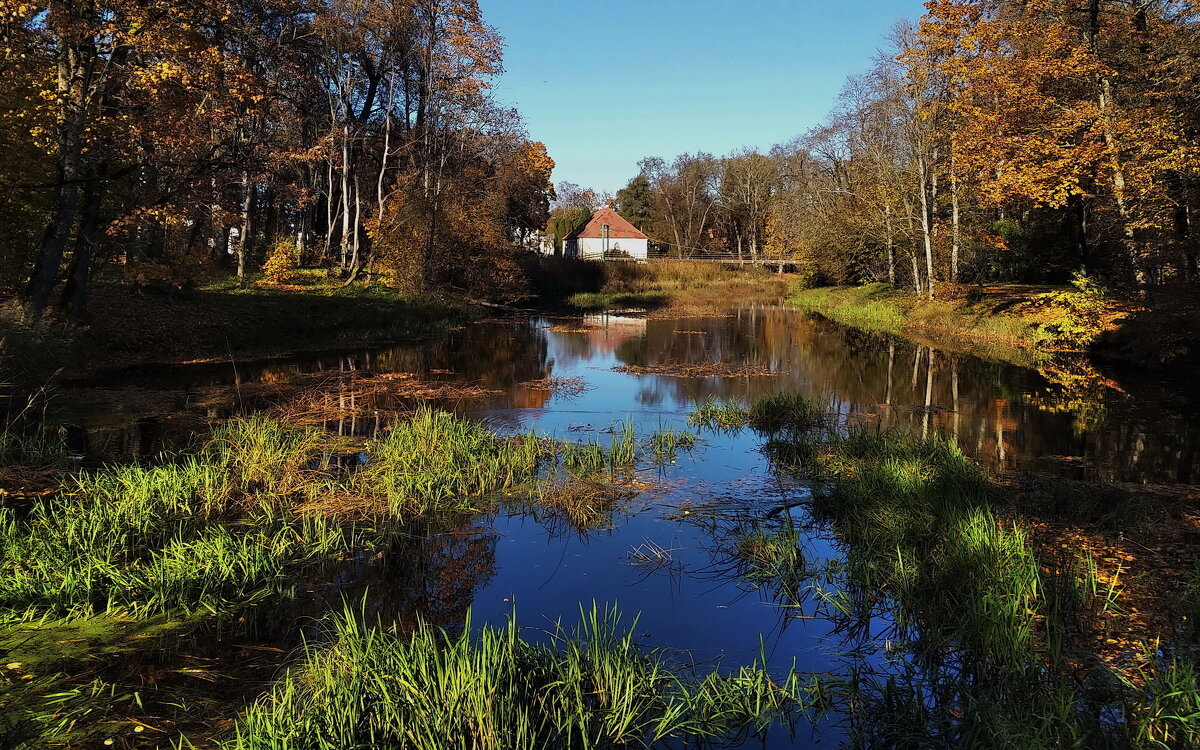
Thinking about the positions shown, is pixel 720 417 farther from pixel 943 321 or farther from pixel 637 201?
pixel 637 201

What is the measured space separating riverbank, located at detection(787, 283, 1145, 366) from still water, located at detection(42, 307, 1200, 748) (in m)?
1.45

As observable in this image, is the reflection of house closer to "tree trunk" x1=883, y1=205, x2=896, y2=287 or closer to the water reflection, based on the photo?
"tree trunk" x1=883, y1=205, x2=896, y2=287

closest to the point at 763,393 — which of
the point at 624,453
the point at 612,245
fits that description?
the point at 624,453

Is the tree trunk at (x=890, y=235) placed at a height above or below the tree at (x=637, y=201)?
below

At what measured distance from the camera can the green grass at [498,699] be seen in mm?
3422

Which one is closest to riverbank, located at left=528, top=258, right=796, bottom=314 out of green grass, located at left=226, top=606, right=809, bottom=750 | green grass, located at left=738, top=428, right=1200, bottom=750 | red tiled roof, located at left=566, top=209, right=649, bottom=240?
red tiled roof, located at left=566, top=209, right=649, bottom=240

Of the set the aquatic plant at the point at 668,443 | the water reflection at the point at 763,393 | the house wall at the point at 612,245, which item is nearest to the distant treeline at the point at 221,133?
the water reflection at the point at 763,393

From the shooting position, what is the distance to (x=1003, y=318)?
74.1ft

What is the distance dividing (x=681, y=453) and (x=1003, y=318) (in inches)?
673

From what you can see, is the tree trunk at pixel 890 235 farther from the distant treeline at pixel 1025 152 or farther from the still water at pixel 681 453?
the still water at pixel 681 453

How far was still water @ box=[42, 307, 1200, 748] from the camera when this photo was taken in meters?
5.42

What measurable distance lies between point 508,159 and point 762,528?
42657 mm

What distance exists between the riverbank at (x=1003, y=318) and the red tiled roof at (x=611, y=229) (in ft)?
141

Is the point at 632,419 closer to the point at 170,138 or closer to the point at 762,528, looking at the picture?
the point at 762,528
